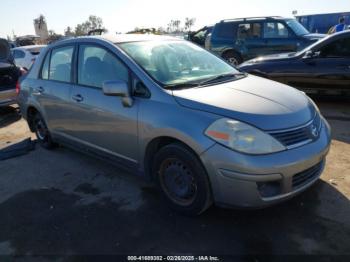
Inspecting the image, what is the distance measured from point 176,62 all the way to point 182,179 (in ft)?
4.57

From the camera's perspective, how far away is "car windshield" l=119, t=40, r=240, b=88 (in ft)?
11.9

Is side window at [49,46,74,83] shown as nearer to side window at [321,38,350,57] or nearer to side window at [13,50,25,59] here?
side window at [321,38,350,57]

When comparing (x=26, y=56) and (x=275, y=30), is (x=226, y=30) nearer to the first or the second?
(x=275, y=30)

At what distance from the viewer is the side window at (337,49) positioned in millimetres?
6570

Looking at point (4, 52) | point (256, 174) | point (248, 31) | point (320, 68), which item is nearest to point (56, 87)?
point (256, 174)

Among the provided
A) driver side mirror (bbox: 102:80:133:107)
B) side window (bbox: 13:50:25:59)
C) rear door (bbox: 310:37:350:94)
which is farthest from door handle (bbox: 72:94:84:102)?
side window (bbox: 13:50:25:59)

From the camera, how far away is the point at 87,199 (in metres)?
3.88

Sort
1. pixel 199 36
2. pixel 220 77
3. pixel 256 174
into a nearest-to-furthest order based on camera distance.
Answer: pixel 256 174 → pixel 220 77 → pixel 199 36

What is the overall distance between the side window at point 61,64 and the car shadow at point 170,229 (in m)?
1.75

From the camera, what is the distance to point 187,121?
120 inches

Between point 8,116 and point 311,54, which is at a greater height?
point 311,54

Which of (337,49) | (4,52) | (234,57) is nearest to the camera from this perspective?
(337,49)

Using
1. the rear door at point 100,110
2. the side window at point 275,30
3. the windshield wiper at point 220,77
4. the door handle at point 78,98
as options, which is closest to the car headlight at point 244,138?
the windshield wiper at point 220,77

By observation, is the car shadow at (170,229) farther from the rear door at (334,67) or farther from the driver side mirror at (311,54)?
the driver side mirror at (311,54)
